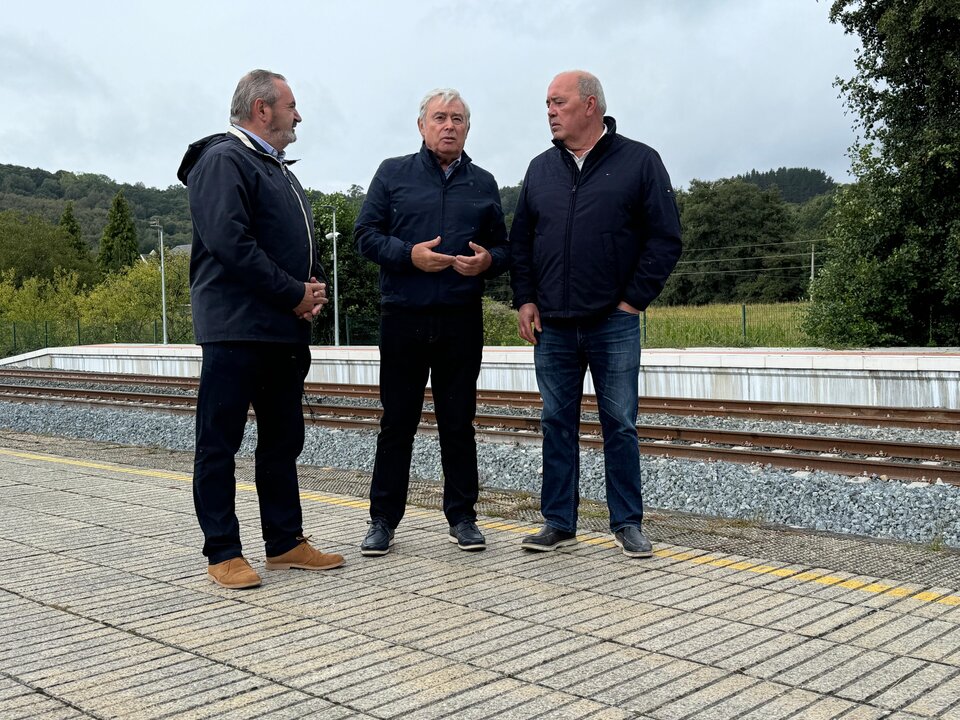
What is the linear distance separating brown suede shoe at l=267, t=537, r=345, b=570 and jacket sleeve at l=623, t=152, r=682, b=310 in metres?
1.88

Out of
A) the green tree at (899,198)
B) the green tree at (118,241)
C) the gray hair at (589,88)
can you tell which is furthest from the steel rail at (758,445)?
the green tree at (118,241)

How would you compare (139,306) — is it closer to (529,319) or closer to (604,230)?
(529,319)

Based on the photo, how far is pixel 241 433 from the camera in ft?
15.9

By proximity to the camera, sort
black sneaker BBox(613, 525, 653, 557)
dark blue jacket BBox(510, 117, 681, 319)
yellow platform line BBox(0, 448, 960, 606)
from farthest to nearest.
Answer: dark blue jacket BBox(510, 117, 681, 319) < black sneaker BBox(613, 525, 653, 557) < yellow platform line BBox(0, 448, 960, 606)

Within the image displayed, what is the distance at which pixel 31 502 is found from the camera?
694 centimetres

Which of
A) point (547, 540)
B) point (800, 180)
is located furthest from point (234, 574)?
point (800, 180)

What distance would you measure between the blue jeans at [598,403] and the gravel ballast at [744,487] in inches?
72.9

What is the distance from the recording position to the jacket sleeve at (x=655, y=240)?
514cm

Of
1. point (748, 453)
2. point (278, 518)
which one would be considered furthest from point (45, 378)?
point (278, 518)

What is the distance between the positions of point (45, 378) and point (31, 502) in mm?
19379

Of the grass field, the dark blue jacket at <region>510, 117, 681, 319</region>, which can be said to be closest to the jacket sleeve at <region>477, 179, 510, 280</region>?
the dark blue jacket at <region>510, 117, 681, 319</region>

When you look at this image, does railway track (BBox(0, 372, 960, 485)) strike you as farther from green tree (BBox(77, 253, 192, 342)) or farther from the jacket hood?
green tree (BBox(77, 253, 192, 342))

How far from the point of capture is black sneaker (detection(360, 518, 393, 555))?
5.18 metres

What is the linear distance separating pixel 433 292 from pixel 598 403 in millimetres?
1007
